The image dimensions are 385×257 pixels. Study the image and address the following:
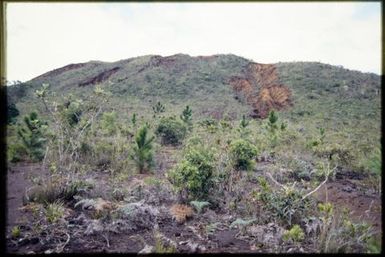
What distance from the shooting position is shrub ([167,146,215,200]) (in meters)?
7.15

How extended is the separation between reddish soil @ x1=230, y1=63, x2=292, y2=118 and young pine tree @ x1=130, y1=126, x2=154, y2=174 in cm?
2142

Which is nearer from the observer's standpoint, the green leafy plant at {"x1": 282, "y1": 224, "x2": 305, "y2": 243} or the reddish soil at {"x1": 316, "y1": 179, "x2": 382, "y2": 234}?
the green leafy plant at {"x1": 282, "y1": 224, "x2": 305, "y2": 243}

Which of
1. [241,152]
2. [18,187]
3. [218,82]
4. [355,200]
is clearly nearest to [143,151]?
[241,152]

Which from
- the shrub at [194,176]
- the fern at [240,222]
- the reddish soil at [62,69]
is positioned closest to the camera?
the fern at [240,222]

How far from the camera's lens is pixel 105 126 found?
15469mm

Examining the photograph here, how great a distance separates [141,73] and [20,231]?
3728cm

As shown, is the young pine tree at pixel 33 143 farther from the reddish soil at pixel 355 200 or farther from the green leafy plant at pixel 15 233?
the reddish soil at pixel 355 200

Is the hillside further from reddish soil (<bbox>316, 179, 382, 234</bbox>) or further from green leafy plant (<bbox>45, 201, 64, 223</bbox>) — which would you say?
green leafy plant (<bbox>45, 201, 64, 223</bbox>)

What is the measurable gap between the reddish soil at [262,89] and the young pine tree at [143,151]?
21.4m

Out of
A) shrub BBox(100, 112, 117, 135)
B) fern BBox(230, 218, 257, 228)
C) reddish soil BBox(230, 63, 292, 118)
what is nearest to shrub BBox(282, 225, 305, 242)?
fern BBox(230, 218, 257, 228)

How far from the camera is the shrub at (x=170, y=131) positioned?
55.5ft

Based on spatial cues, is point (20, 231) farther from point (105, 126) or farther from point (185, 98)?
point (185, 98)

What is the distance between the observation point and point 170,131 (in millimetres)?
16938

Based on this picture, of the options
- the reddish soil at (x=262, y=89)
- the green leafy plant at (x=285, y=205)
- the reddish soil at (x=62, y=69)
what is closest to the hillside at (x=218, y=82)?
the reddish soil at (x=262, y=89)
